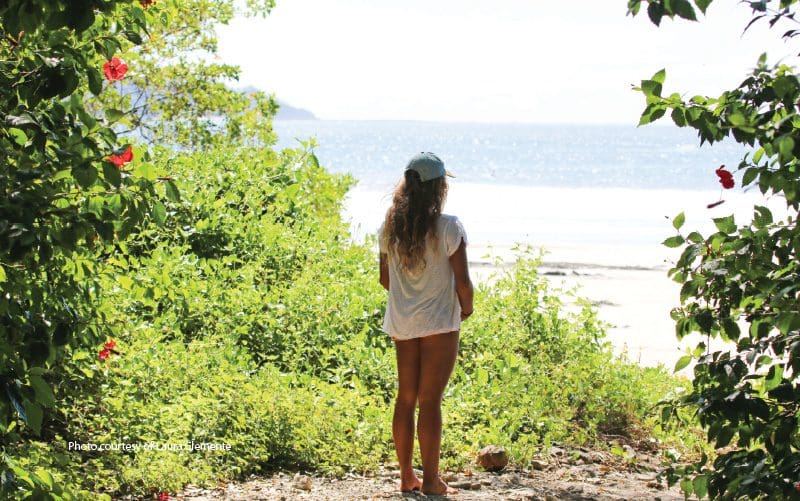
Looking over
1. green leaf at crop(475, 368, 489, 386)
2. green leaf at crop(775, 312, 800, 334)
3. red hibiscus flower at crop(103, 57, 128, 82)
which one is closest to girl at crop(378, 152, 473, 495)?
red hibiscus flower at crop(103, 57, 128, 82)

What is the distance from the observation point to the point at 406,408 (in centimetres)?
538

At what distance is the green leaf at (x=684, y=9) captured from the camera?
9.15 ft

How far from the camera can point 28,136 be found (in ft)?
9.82

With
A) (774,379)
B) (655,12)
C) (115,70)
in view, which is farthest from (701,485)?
(115,70)

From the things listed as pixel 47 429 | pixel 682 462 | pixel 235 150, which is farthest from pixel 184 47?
pixel 682 462

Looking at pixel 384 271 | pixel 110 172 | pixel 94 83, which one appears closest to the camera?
pixel 110 172

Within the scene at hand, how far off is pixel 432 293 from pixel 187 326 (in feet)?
9.44

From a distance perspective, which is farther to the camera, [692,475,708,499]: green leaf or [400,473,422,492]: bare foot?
[400,473,422,492]: bare foot

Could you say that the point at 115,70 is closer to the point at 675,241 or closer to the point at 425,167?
the point at 425,167

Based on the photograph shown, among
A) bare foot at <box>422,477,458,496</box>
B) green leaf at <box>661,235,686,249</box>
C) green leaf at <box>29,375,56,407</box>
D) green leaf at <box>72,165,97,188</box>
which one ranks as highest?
green leaf at <box>72,165,97,188</box>

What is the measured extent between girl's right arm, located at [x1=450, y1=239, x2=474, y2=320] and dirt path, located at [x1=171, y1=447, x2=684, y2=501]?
111cm

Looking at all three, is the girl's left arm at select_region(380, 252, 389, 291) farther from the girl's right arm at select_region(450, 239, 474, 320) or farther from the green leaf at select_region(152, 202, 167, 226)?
the green leaf at select_region(152, 202, 167, 226)

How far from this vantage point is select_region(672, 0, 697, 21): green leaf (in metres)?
2.79

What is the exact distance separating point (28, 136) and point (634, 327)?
451 inches
